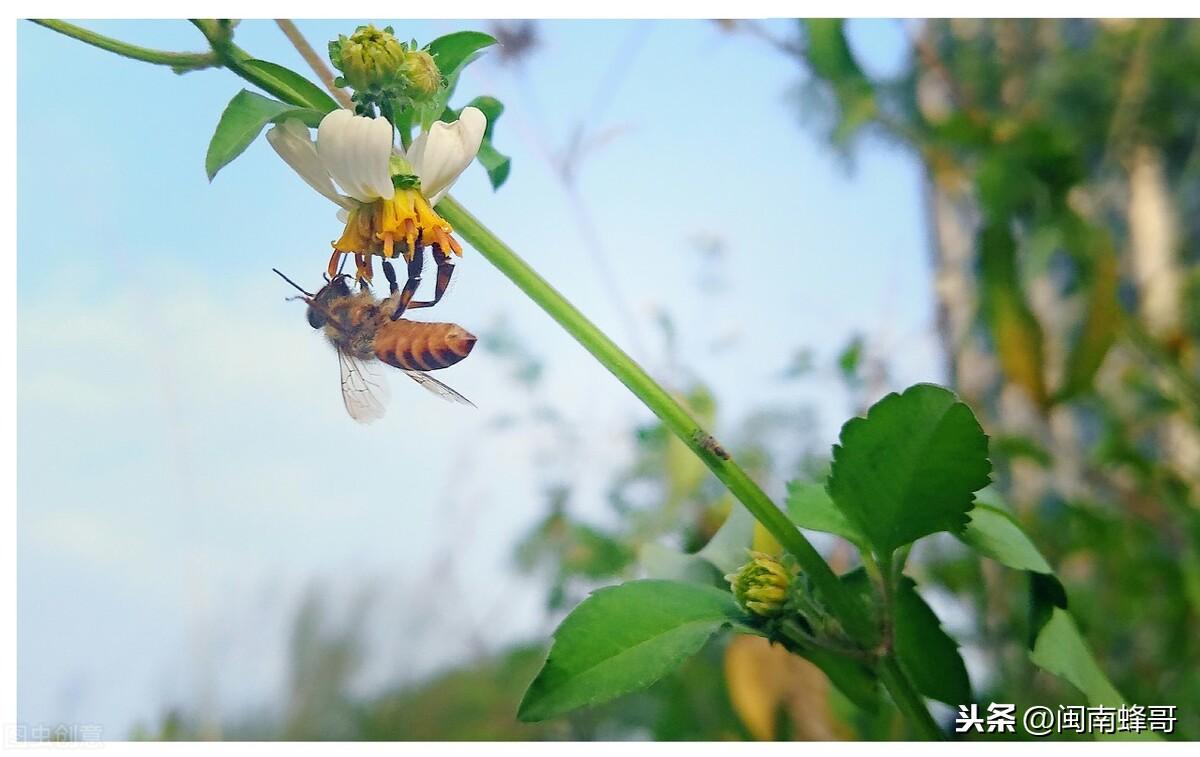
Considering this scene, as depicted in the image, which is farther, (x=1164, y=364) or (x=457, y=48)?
(x=1164, y=364)

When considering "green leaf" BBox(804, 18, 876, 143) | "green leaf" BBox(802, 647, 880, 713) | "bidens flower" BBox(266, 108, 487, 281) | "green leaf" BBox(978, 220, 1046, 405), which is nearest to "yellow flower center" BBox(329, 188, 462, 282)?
"bidens flower" BBox(266, 108, 487, 281)

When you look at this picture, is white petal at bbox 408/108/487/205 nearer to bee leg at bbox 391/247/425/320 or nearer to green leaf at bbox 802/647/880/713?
bee leg at bbox 391/247/425/320

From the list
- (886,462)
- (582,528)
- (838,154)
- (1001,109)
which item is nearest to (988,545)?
(886,462)

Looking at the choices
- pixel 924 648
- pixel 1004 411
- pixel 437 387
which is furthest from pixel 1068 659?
pixel 1004 411

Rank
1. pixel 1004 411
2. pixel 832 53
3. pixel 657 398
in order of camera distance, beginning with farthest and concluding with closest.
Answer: pixel 1004 411
pixel 832 53
pixel 657 398

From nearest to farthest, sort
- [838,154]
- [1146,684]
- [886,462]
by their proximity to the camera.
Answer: [886,462]
[1146,684]
[838,154]

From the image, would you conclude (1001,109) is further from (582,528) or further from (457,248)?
(457,248)

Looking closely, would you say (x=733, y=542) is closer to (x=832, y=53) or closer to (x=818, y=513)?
(x=818, y=513)
